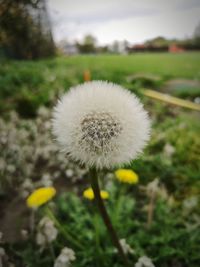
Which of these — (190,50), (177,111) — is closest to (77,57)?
(190,50)

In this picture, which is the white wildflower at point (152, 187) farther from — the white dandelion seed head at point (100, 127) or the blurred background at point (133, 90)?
the white dandelion seed head at point (100, 127)

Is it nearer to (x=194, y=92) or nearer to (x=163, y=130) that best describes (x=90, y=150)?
(x=163, y=130)

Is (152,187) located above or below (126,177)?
below

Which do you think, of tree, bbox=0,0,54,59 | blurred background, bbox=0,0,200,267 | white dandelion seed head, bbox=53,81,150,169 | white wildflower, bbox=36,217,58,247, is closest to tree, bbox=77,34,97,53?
blurred background, bbox=0,0,200,267

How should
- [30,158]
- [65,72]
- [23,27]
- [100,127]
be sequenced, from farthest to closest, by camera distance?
[65,72]
[23,27]
[30,158]
[100,127]

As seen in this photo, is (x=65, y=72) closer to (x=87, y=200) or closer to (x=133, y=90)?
(x=133, y=90)

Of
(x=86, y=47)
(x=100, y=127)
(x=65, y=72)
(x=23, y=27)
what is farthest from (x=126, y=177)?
(x=86, y=47)

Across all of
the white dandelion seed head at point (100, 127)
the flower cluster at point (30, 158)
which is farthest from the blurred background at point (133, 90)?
the white dandelion seed head at point (100, 127)
